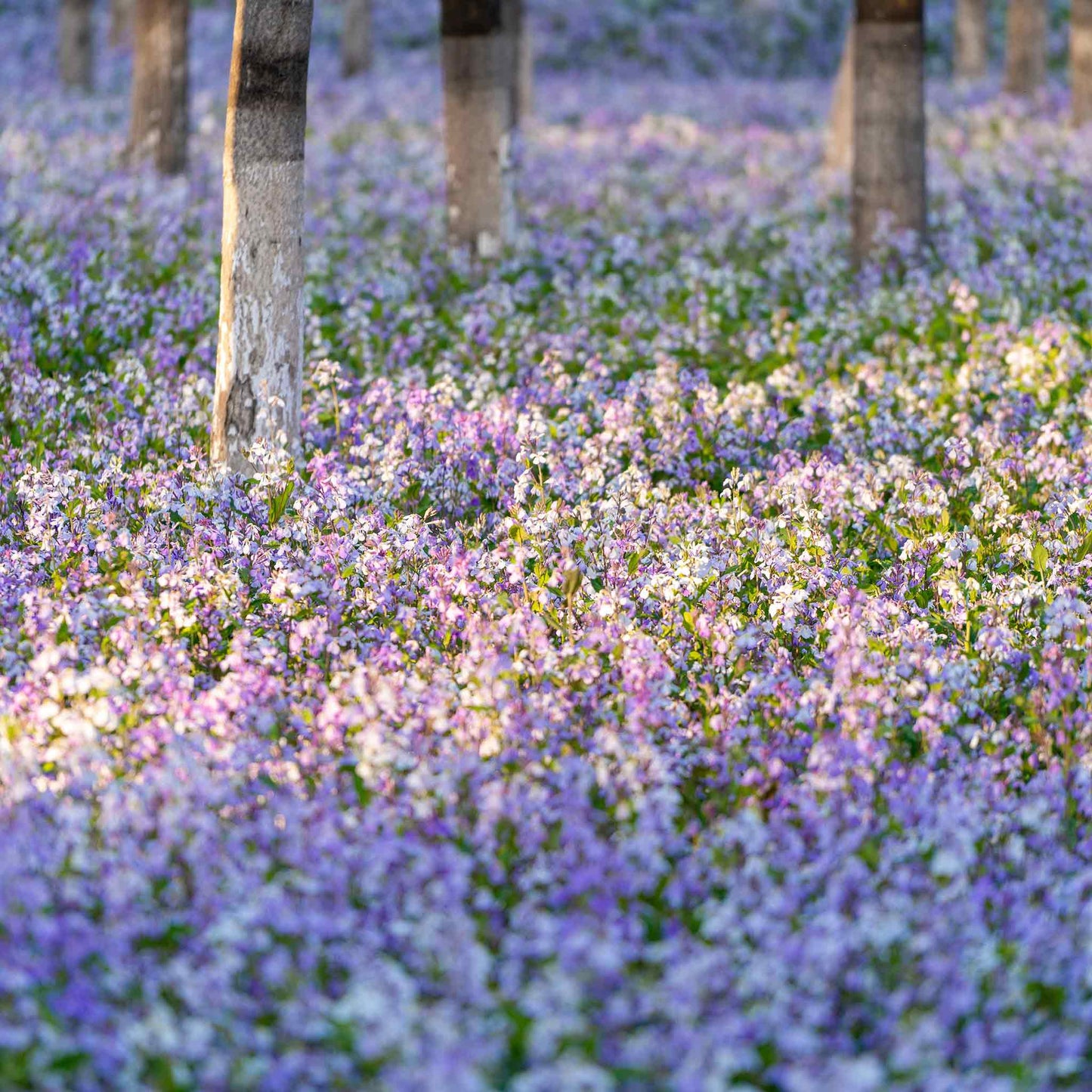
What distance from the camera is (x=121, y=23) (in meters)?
32.8

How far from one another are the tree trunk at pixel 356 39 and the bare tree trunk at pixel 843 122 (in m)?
13.3

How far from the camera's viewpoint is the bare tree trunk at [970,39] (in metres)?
28.8

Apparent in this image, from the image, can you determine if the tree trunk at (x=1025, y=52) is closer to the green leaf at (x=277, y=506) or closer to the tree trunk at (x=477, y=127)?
the tree trunk at (x=477, y=127)

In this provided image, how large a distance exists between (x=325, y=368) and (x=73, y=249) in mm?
3875

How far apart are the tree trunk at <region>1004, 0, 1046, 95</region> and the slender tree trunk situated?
4.17 m

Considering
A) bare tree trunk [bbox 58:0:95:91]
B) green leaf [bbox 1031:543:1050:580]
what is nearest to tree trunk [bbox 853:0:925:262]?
green leaf [bbox 1031:543:1050:580]

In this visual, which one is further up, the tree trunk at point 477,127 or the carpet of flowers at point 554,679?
Answer: the tree trunk at point 477,127

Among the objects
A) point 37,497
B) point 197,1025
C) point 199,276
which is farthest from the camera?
point 199,276

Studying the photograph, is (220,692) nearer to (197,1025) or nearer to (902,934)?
(197,1025)

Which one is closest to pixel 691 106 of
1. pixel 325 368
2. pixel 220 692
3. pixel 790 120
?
pixel 790 120

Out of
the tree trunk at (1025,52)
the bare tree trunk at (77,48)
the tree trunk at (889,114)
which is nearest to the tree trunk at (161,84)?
the tree trunk at (889,114)

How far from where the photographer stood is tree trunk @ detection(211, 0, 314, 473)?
7492 mm

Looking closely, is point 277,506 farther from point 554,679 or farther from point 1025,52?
point 1025,52

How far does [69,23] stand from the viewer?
25375 millimetres
